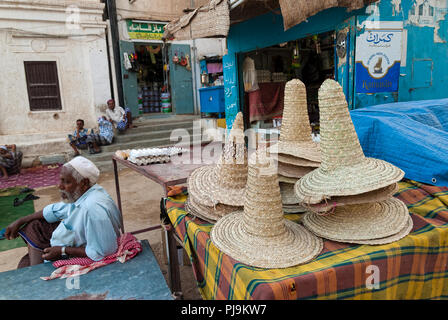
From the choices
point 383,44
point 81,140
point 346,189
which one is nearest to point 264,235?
point 346,189

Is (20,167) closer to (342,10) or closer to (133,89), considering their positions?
(133,89)

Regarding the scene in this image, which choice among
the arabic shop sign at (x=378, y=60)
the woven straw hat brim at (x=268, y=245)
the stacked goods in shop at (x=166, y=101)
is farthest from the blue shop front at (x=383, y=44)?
the stacked goods in shop at (x=166, y=101)

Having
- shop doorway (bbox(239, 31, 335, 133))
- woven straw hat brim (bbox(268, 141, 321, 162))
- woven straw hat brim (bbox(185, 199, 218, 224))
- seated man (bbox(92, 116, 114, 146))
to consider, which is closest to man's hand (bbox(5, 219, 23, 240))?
woven straw hat brim (bbox(185, 199, 218, 224))

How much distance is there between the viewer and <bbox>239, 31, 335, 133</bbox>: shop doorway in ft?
23.0

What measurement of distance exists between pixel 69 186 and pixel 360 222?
195 cm

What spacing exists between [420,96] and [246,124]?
3.75 metres

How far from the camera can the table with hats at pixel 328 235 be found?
4.22 ft

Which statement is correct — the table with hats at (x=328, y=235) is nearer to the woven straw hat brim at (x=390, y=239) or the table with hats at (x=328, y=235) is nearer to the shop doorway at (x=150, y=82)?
the woven straw hat brim at (x=390, y=239)

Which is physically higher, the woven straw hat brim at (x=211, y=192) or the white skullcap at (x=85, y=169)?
the white skullcap at (x=85, y=169)

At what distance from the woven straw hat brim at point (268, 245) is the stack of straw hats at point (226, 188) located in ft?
0.59

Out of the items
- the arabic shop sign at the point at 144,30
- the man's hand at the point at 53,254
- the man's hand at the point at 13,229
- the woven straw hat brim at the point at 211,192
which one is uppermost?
the arabic shop sign at the point at 144,30

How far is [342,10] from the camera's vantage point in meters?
4.08

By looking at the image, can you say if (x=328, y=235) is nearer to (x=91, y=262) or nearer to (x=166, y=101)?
(x=91, y=262)

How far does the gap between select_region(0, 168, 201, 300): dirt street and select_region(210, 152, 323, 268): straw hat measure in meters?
1.57
